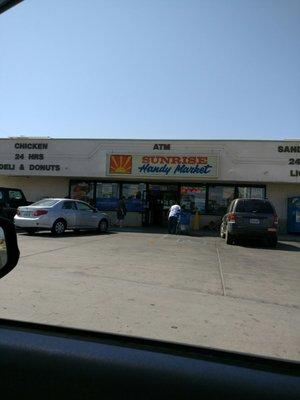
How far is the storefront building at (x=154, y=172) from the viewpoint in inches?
990

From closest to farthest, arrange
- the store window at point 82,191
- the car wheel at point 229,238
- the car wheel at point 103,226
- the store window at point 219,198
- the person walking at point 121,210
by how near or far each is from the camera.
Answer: the car wheel at point 229,238
the car wheel at point 103,226
the person walking at point 121,210
the store window at point 219,198
the store window at point 82,191

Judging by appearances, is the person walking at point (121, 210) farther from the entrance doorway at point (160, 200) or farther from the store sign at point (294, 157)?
the store sign at point (294, 157)

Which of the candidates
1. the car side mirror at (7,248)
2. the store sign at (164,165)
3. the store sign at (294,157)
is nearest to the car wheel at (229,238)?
the store sign at (164,165)

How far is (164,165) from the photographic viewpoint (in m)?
25.9

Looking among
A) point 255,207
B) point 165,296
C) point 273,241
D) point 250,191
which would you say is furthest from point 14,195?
point 165,296

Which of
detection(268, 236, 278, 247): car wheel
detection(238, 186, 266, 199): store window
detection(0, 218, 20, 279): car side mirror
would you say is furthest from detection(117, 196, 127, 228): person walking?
detection(0, 218, 20, 279): car side mirror

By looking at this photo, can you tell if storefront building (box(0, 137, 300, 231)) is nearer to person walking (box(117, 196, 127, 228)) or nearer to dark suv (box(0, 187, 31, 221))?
person walking (box(117, 196, 127, 228))

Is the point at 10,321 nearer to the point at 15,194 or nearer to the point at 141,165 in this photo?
the point at 15,194

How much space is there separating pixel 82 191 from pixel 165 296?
70.2 feet

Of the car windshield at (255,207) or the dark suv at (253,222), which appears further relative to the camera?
the car windshield at (255,207)

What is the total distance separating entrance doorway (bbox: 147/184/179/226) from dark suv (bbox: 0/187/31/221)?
788 centimetres

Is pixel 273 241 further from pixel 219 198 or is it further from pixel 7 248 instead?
pixel 7 248

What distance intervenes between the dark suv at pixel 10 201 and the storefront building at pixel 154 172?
5.00 m

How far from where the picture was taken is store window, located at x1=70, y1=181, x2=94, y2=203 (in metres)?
28.5
